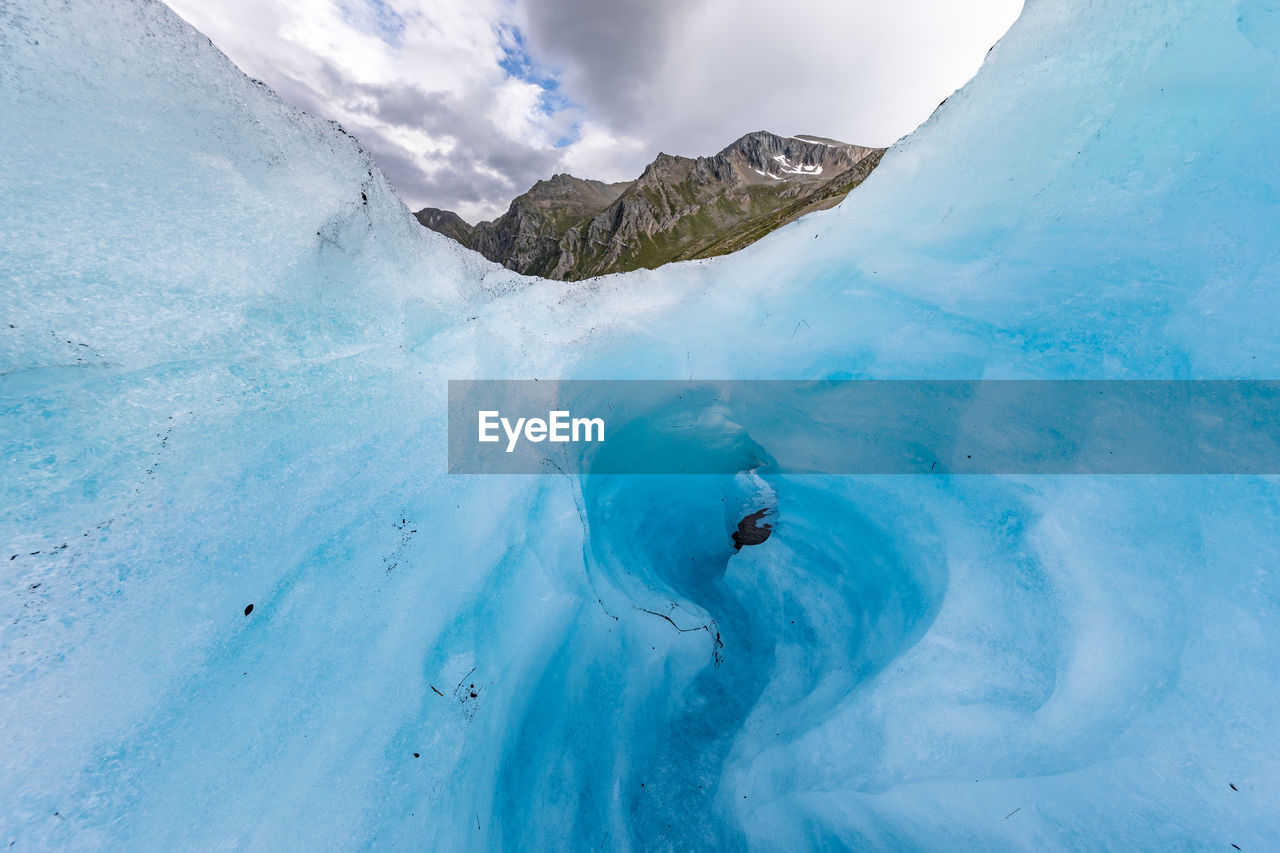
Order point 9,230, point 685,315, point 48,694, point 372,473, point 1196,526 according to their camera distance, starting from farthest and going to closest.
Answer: point 685,315 → point 372,473 → point 1196,526 → point 9,230 → point 48,694

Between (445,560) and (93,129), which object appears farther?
(445,560)

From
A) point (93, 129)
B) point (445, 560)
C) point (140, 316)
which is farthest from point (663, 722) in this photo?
point (93, 129)

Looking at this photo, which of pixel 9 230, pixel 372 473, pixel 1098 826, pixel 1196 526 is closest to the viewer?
pixel 9 230

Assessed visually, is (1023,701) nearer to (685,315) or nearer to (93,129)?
(685,315)

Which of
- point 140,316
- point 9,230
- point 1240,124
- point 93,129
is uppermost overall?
point 1240,124

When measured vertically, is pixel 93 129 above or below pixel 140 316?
above

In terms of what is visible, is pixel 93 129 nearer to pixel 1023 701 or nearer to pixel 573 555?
pixel 573 555
